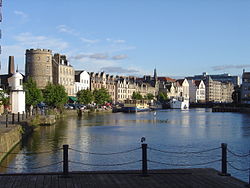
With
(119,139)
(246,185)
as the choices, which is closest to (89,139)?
(119,139)

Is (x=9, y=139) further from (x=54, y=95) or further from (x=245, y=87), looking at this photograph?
(x=245, y=87)

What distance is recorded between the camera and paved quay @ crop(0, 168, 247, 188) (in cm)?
1363

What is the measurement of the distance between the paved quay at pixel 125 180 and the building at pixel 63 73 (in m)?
94.5

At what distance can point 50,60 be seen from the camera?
102 meters

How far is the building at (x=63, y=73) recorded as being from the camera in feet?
355

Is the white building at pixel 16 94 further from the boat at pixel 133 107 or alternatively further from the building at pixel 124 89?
the building at pixel 124 89

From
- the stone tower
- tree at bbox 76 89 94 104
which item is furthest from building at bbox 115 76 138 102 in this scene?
the stone tower

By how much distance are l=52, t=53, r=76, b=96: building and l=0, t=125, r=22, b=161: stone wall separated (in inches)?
2870

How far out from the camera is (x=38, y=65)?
99.8 metres

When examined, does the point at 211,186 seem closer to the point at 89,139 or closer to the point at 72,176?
the point at 72,176

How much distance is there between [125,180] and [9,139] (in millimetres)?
17067

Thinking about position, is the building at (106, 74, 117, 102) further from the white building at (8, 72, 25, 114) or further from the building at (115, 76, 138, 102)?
the white building at (8, 72, 25, 114)

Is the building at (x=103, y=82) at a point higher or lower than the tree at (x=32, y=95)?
higher

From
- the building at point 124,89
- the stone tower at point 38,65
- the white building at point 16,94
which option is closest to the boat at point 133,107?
the building at point 124,89
